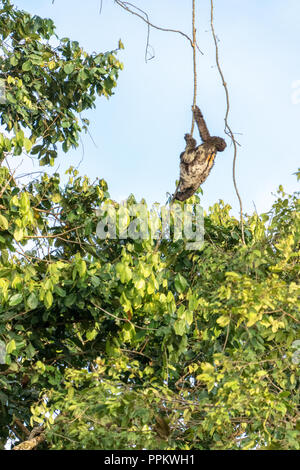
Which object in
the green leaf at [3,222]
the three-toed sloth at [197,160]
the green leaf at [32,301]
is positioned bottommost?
the green leaf at [32,301]

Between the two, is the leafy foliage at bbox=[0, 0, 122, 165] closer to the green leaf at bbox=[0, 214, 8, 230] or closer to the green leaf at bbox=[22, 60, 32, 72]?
the green leaf at bbox=[22, 60, 32, 72]

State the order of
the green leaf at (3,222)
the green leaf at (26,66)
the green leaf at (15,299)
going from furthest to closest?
the green leaf at (26,66), the green leaf at (3,222), the green leaf at (15,299)

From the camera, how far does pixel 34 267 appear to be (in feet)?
17.4

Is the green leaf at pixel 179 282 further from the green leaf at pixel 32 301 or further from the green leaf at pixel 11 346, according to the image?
the green leaf at pixel 11 346

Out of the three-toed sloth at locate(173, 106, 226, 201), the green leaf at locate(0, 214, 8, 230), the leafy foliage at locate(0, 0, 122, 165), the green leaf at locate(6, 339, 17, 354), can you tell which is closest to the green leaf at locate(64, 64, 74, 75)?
the leafy foliage at locate(0, 0, 122, 165)

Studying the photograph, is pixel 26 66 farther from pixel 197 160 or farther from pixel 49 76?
pixel 197 160

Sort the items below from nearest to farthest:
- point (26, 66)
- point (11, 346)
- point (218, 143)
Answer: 1. point (218, 143)
2. point (11, 346)
3. point (26, 66)

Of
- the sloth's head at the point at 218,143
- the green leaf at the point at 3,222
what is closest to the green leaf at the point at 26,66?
the green leaf at the point at 3,222

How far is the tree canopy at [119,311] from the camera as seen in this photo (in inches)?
145

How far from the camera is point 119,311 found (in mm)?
5016

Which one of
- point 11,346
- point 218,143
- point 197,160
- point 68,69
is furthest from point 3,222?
point 68,69

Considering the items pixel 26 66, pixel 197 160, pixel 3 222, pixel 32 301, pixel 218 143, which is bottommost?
pixel 32 301

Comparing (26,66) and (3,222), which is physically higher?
(26,66)

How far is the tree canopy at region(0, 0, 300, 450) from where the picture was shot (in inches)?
145
